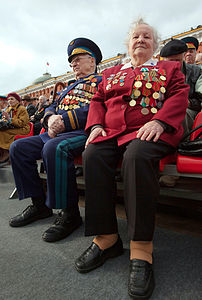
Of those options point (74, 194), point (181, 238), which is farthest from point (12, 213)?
point (181, 238)

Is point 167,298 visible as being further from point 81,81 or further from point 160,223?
point 81,81

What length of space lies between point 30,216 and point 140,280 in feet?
3.52

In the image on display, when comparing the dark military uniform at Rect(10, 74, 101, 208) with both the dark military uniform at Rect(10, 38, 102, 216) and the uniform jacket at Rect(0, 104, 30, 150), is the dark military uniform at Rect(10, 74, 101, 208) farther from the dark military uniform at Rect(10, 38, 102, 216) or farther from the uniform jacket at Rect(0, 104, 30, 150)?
the uniform jacket at Rect(0, 104, 30, 150)

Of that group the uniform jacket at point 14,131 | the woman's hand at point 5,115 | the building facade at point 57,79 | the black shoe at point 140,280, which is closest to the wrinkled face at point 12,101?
the woman's hand at point 5,115

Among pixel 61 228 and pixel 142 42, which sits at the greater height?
pixel 142 42

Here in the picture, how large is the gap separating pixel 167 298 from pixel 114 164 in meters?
0.62

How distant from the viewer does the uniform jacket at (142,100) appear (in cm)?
114

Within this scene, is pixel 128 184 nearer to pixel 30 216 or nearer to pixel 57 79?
pixel 30 216

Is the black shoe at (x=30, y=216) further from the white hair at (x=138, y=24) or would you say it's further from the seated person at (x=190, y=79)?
the white hair at (x=138, y=24)

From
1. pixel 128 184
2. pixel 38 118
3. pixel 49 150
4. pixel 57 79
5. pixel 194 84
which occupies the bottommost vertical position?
pixel 128 184

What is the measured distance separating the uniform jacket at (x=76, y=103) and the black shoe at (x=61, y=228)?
0.62 metres

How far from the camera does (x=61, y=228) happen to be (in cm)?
140

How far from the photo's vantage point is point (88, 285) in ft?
3.05

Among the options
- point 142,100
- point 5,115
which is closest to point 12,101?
point 5,115
